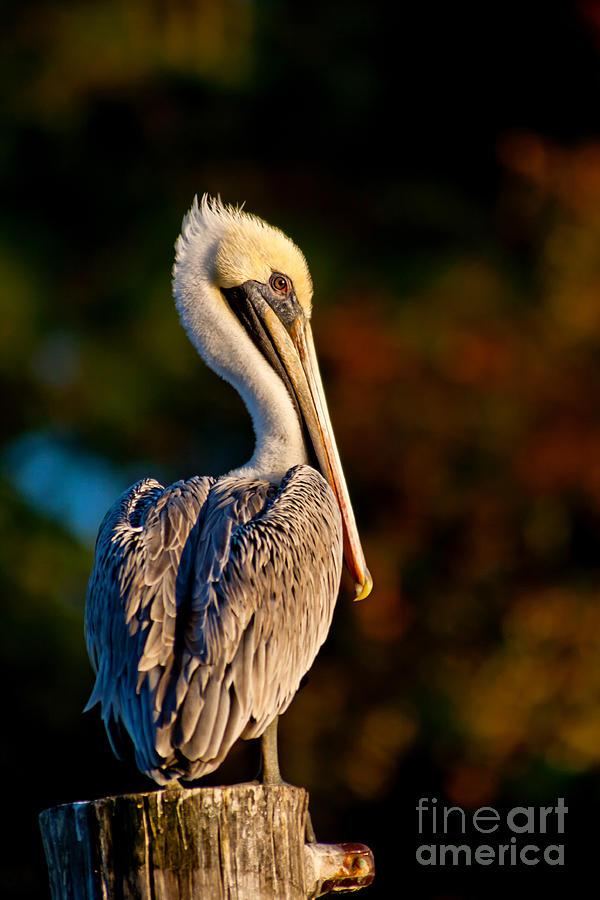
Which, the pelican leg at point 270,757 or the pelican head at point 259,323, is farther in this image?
the pelican head at point 259,323

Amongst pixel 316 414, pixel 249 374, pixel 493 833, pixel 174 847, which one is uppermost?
pixel 249 374

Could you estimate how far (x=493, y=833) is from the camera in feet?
A: 30.7

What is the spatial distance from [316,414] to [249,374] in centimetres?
26

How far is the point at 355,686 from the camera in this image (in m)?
9.73

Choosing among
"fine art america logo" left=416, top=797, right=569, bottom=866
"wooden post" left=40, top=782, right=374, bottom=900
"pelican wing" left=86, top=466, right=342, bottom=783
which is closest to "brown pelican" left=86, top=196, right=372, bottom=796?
"pelican wing" left=86, top=466, right=342, bottom=783

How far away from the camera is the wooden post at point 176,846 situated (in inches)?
116

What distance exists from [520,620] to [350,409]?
195 cm

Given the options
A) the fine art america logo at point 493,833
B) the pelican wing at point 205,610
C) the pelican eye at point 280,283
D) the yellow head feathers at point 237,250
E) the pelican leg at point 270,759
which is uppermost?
the yellow head feathers at point 237,250

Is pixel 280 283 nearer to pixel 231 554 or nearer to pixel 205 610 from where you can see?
pixel 231 554

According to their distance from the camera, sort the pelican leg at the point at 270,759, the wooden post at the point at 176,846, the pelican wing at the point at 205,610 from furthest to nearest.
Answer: the pelican leg at the point at 270,759
the pelican wing at the point at 205,610
the wooden post at the point at 176,846

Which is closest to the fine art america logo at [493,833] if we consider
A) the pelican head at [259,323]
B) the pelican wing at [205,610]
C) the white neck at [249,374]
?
the pelican head at [259,323]

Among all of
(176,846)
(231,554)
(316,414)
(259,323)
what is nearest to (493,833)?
(316,414)

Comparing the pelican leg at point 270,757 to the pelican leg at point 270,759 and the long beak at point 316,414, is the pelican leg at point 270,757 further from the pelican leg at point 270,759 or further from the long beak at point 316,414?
the long beak at point 316,414

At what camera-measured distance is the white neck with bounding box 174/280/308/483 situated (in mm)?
4223
